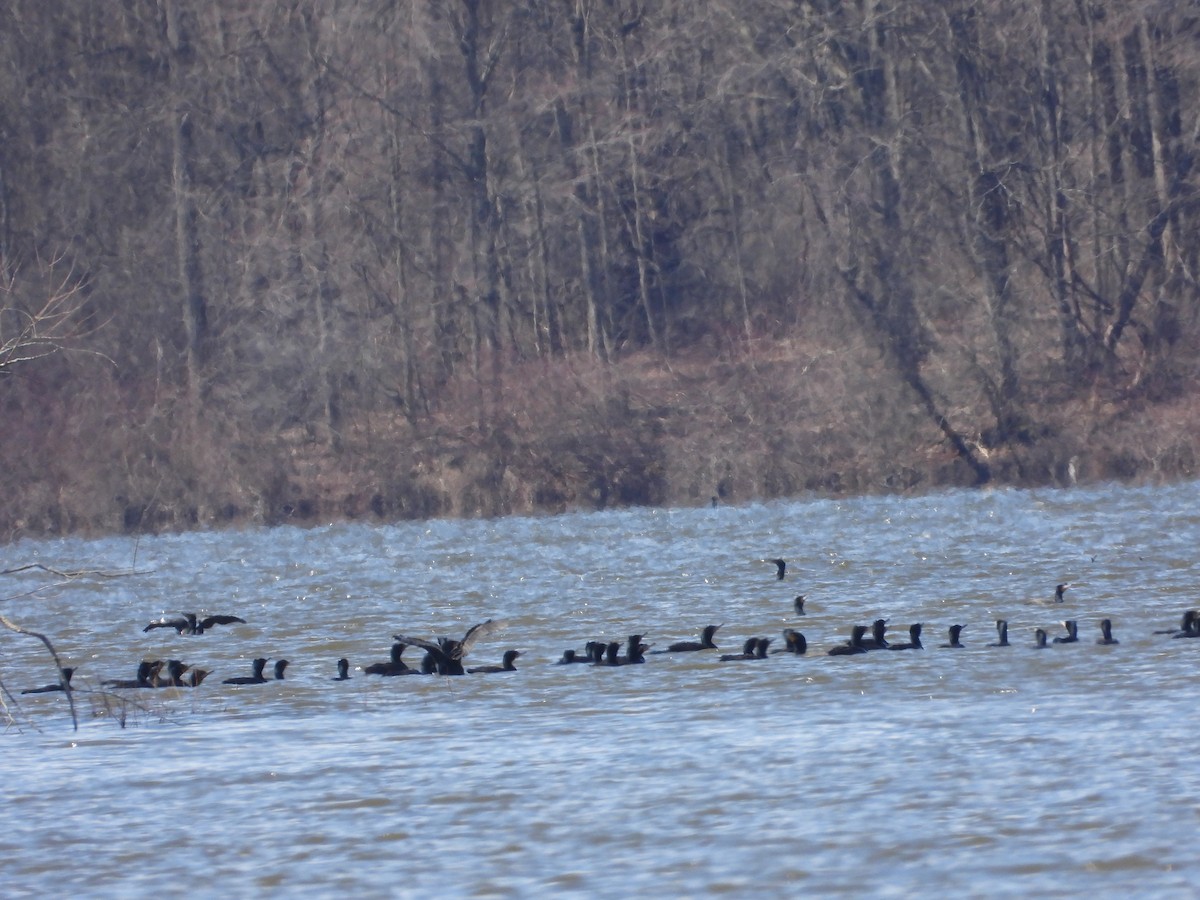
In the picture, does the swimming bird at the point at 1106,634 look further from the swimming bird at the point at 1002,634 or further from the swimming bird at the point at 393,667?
the swimming bird at the point at 393,667

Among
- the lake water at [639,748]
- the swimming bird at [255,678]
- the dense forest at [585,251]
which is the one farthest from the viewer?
the dense forest at [585,251]

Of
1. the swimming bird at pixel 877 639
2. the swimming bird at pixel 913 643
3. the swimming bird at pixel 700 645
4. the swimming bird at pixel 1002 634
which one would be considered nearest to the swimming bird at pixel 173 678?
the swimming bird at pixel 700 645

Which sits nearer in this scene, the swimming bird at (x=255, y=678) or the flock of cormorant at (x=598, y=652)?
the flock of cormorant at (x=598, y=652)

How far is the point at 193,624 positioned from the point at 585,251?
24506 millimetres

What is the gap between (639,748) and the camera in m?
11.9

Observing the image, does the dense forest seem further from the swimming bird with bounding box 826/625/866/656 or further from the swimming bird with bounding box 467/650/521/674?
the swimming bird with bounding box 467/650/521/674

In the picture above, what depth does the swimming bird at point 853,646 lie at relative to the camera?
50.3 feet

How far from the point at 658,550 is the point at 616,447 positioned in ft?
33.3

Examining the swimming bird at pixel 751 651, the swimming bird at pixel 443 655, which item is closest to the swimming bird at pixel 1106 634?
the swimming bird at pixel 751 651

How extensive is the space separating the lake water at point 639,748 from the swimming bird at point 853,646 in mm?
184

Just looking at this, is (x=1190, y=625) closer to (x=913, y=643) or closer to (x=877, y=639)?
(x=913, y=643)

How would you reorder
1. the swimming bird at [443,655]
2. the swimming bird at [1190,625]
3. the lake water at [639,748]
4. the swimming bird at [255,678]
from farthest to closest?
the swimming bird at [255,678] < the swimming bird at [443,655] < the swimming bird at [1190,625] < the lake water at [639,748]

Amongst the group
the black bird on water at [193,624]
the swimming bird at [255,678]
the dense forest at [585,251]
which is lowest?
the swimming bird at [255,678]

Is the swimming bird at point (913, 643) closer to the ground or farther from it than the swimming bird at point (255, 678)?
closer to the ground
